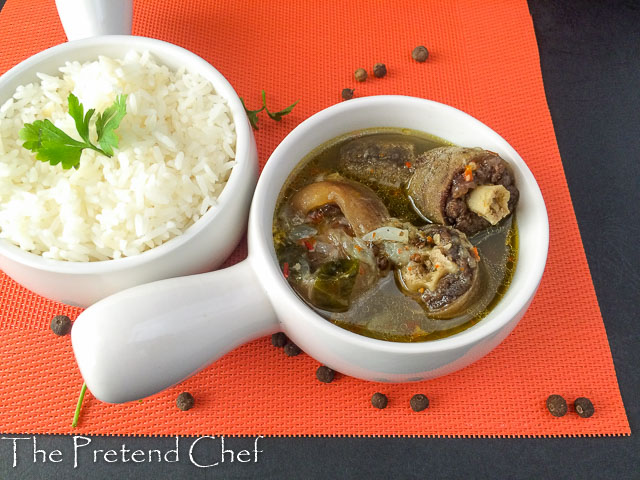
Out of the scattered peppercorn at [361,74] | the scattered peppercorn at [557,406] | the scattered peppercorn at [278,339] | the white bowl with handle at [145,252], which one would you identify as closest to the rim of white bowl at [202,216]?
the white bowl with handle at [145,252]

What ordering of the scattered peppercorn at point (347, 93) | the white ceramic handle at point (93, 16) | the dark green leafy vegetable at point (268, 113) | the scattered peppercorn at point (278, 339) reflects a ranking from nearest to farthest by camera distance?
the scattered peppercorn at point (278, 339) → the white ceramic handle at point (93, 16) → the dark green leafy vegetable at point (268, 113) → the scattered peppercorn at point (347, 93)

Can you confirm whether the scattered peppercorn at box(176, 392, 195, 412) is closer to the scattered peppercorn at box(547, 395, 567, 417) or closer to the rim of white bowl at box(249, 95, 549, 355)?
the rim of white bowl at box(249, 95, 549, 355)

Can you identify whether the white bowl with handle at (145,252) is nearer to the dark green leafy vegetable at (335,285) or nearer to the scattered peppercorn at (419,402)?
the dark green leafy vegetable at (335,285)

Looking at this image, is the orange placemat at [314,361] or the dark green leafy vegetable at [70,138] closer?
the dark green leafy vegetable at [70,138]

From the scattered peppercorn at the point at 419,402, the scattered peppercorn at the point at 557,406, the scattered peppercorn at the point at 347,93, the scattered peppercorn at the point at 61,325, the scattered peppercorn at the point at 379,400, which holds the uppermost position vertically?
the scattered peppercorn at the point at 347,93

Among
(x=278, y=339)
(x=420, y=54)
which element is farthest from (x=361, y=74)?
(x=278, y=339)
